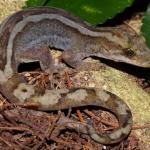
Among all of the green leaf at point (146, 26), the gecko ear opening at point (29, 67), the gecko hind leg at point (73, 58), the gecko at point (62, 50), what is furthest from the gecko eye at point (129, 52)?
the gecko ear opening at point (29, 67)

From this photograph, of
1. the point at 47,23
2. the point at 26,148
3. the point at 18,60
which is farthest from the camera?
the point at 47,23

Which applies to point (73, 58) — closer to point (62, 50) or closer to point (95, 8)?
point (62, 50)

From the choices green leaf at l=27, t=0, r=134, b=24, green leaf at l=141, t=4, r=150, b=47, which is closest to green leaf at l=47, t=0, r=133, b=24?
green leaf at l=27, t=0, r=134, b=24

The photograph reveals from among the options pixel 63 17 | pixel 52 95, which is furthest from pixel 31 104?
pixel 63 17

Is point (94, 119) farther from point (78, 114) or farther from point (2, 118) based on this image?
point (2, 118)

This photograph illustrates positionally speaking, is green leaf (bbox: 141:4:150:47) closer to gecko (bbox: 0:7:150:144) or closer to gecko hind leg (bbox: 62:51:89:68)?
gecko (bbox: 0:7:150:144)

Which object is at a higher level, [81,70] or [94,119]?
[81,70]
